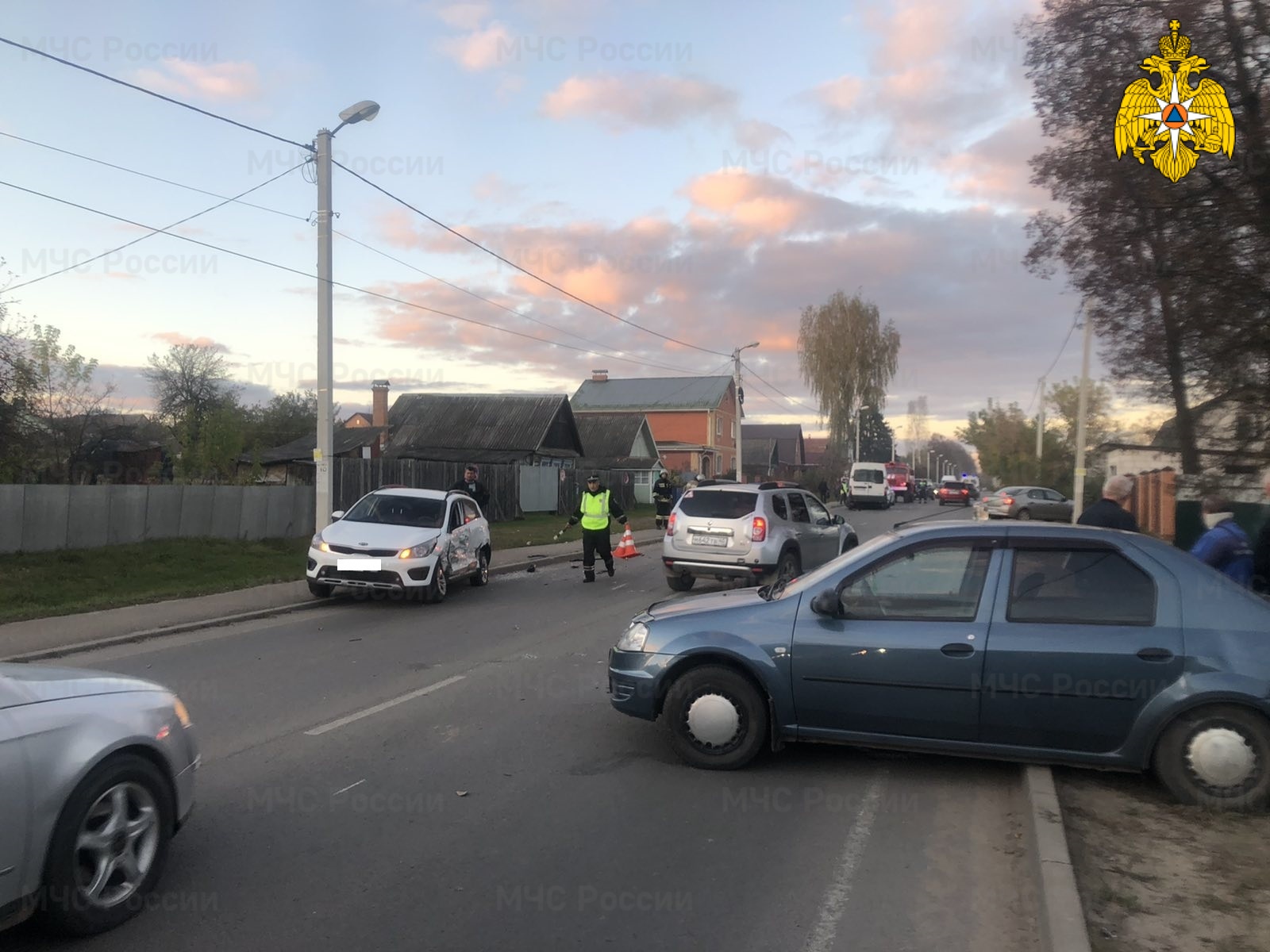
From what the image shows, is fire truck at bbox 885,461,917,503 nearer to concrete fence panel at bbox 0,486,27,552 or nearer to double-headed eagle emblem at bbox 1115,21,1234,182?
double-headed eagle emblem at bbox 1115,21,1234,182

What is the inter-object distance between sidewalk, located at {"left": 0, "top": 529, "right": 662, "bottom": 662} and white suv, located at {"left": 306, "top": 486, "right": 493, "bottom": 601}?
29.1 inches

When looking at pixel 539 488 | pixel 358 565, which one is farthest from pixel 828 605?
pixel 539 488

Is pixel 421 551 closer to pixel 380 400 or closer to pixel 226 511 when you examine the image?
pixel 226 511

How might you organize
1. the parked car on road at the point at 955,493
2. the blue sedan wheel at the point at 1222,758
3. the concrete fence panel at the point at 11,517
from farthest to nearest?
1. the parked car on road at the point at 955,493
2. the concrete fence panel at the point at 11,517
3. the blue sedan wheel at the point at 1222,758

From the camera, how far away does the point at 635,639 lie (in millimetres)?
6230

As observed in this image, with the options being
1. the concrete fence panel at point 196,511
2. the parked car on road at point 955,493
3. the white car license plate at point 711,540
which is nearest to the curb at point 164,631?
the white car license plate at point 711,540

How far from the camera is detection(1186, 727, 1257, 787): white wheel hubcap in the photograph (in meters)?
5.18

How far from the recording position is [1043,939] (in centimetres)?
379

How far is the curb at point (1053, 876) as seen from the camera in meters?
3.65

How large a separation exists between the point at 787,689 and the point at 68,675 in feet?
12.2

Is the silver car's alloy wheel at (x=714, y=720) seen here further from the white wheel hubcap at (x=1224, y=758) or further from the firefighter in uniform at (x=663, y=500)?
the firefighter in uniform at (x=663, y=500)

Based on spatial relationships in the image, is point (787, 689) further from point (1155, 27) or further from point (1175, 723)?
point (1155, 27)

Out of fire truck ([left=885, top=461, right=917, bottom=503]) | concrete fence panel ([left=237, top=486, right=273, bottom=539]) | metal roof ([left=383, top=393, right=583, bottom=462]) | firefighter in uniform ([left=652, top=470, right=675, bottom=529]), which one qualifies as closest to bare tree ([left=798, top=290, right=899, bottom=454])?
fire truck ([left=885, top=461, right=917, bottom=503])

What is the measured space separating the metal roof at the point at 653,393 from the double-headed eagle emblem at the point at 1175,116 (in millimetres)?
55712
